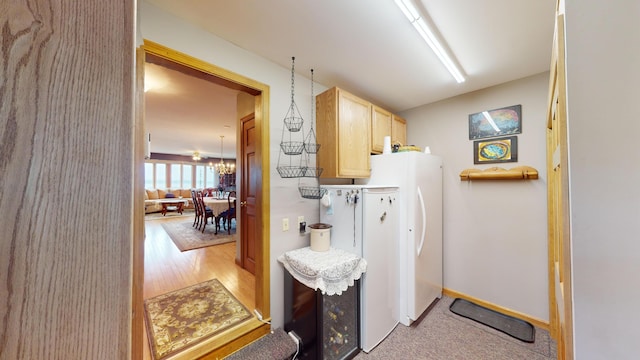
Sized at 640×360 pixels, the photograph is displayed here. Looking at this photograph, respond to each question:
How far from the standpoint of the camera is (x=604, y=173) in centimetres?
65

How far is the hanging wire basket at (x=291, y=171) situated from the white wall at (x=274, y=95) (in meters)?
0.04

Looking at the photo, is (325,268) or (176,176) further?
(176,176)

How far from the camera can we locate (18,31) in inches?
13.3

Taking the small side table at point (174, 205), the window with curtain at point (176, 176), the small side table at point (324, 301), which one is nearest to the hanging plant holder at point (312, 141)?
the small side table at point (324, 301)

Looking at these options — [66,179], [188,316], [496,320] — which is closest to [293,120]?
[66,179]

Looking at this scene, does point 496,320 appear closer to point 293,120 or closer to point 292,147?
point 292,147

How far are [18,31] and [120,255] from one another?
40 centimetres

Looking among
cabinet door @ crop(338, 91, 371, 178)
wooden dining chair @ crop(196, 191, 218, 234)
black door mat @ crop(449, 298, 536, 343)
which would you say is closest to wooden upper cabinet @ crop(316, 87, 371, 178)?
cabinet door @ crop(338, 91, 371, 178)

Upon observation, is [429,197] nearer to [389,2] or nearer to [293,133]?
[293,133]

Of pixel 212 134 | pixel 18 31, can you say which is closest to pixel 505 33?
pixel 18 31

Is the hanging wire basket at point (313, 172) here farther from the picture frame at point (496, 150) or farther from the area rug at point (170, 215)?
the area rug at point (170, 215)

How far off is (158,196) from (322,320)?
9.80 meters

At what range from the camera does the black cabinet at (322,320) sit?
1.58 metres

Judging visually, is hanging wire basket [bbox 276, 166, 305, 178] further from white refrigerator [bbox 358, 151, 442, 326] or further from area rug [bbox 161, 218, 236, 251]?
area rug [bbox 161, 218, 236, 251]
